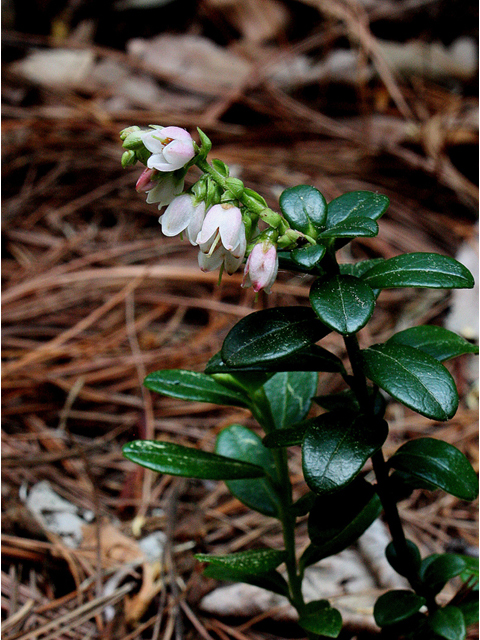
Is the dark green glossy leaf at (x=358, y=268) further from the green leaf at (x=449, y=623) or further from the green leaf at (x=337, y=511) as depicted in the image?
the green leaf at (x=449, y=623)

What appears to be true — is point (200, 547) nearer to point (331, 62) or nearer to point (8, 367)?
point (8, 367)

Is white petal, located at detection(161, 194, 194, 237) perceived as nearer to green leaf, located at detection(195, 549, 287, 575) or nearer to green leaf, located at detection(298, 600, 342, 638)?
green leaf, located at detection(195, 549, 287, 575)

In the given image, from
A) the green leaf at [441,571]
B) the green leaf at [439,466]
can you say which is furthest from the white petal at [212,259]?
the green leaf at [441,571]

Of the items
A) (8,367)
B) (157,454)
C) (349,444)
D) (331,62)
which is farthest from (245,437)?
(331,62)

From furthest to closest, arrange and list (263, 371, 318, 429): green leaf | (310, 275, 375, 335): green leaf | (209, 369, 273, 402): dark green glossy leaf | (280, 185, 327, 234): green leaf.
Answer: (263, 371, 318, 429): green leaf, (209, 369, 273, 402): dark green glossy leaf, (280, 185, 327, 234): green leaf, (310, 275, 375, 335): green leaf

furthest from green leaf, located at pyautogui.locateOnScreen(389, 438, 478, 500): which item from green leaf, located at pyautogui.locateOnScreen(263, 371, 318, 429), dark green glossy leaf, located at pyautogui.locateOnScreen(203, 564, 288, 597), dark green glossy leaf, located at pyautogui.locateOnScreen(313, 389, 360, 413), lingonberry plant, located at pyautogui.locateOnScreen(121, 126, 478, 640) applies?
dark green glossy leaf, located at pyautogui.locateOnScreen(203, 564, 288, 597)

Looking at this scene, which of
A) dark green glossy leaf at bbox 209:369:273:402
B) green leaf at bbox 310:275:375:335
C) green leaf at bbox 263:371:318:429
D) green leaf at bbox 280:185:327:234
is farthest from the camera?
green leaf at bbox 263:371:318:429
